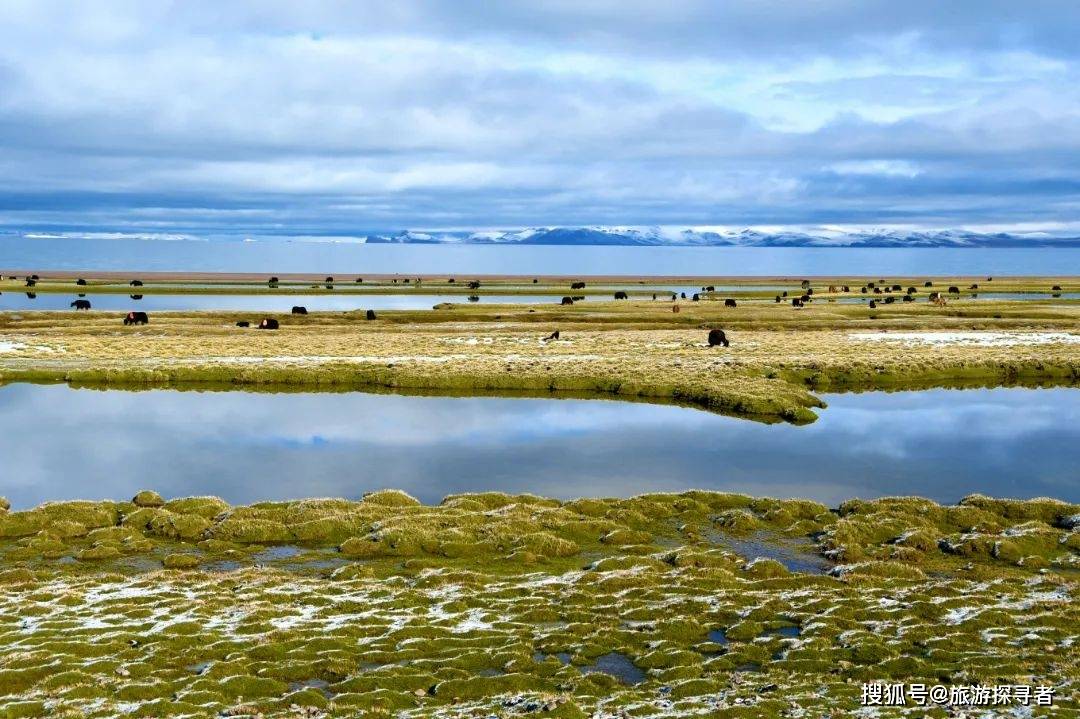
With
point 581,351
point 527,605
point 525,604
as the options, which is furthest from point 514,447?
point 581,351

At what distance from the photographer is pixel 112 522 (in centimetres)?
3197

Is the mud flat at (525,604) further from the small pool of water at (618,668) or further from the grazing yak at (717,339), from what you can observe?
the grazing yak at (717,339)

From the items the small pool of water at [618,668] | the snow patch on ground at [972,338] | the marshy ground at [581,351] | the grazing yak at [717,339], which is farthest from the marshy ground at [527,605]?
the snow patch on ground at [972,338]

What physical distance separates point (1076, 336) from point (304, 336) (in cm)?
8450

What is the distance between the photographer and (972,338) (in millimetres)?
87375

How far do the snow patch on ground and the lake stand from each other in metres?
23.6

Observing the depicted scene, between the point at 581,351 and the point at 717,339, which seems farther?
the point at 717,339

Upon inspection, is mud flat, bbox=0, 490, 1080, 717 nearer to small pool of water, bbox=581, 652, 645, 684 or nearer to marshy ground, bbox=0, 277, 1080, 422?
small pool of water, bbox=581, 652, 645, 684

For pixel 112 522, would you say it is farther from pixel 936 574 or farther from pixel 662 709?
pixel 936 574

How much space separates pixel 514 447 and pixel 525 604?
72.3 ft

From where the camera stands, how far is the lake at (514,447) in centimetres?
3822

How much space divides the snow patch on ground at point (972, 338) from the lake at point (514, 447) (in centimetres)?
2361

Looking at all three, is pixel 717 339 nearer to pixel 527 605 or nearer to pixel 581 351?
pixel 581 351

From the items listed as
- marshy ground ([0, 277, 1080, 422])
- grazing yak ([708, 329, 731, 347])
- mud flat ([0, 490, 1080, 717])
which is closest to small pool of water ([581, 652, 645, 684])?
mud flat ([0, 490, 1080, 717])
